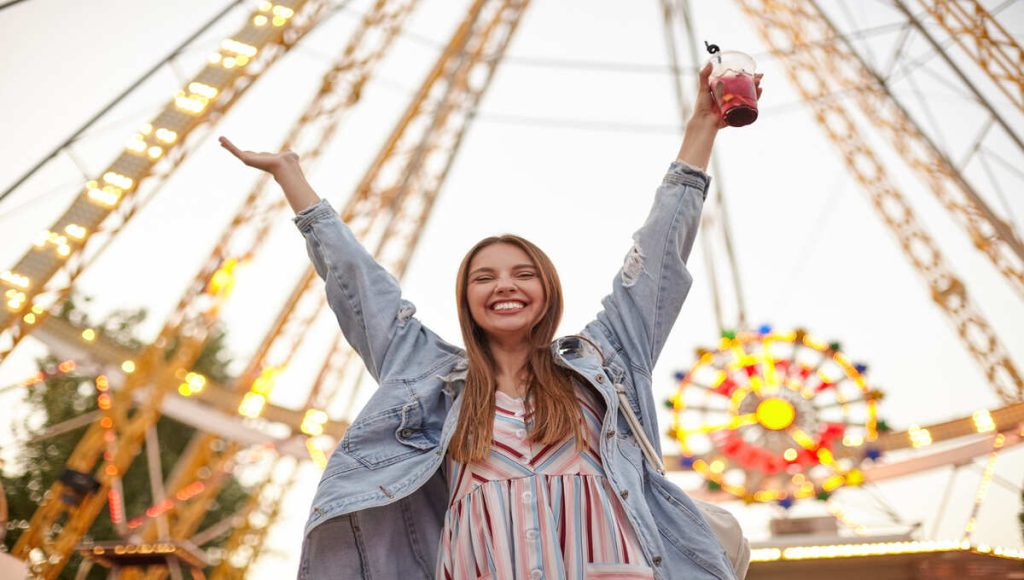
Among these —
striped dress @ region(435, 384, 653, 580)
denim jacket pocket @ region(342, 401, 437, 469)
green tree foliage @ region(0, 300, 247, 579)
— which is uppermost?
green tree foliage @ region(0, 300, 247, 579)

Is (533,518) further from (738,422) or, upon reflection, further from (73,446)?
(73,446)

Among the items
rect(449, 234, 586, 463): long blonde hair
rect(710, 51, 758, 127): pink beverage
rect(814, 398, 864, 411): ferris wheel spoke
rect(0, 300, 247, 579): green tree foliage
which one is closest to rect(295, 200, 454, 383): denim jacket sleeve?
rect(449, 234, 586, 463): long blonde hair

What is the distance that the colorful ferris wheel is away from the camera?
11.6 m

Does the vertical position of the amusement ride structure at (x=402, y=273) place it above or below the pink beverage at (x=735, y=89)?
above

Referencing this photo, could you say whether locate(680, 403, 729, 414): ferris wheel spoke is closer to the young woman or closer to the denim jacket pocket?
the young woman

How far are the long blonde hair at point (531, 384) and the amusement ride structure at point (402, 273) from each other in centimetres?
586

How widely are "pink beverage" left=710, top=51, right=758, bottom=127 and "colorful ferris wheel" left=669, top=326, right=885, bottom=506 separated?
9.58 metres

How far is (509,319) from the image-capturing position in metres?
2.41

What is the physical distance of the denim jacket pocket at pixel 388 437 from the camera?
2.20 metres

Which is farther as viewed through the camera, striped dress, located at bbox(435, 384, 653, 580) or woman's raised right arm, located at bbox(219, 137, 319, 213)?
woman's raised right arm, located at bbox(219, 137, 319, 213)

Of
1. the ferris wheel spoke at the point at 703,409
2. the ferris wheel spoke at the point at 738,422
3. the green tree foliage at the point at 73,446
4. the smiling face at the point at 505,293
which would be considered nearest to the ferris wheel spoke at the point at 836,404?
the ferris wheel spoke at the point at 738,422

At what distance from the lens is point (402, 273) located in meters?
15.8

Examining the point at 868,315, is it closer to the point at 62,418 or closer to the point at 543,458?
the point at 62,418

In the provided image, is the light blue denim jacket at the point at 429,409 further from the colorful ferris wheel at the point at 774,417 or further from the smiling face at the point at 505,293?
the colorful ferris wheel at the point at 774,417
